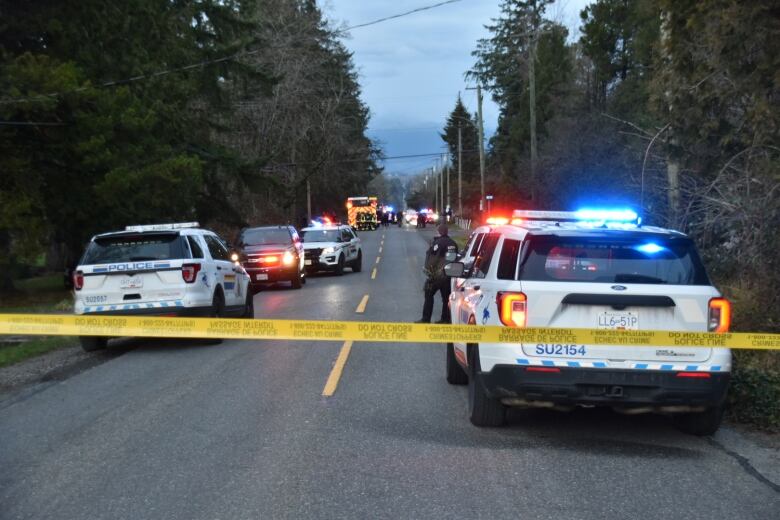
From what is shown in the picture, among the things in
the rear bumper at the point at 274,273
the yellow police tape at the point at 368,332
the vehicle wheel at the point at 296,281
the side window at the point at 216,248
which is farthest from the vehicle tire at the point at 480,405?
the vehicle wheel at the point at 296,281

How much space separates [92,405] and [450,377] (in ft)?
12.4

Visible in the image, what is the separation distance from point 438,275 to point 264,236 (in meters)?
10.4

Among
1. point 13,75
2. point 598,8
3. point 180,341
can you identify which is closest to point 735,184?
point 180,341

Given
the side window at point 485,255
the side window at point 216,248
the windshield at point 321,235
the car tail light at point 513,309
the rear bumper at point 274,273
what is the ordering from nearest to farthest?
the car tail light at point 513,309 < the side window at point 485,255 < the side window at point 216,248 < the rear bumper at point 274,273 < the windshield at point 321,235

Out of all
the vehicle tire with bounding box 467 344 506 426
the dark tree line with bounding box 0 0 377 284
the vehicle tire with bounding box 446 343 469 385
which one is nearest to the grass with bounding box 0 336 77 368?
the vehicle tire with bounding box 446 343 469 385

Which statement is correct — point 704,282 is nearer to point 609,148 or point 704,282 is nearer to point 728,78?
point 728,78

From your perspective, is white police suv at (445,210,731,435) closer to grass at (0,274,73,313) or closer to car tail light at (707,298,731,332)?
car tail light at (707,298,731,332)

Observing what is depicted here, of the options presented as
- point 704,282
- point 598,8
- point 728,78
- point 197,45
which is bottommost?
point 704,282

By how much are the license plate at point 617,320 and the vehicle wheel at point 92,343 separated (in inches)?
308

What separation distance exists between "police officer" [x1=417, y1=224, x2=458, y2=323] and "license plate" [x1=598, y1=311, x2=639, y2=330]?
6.62m

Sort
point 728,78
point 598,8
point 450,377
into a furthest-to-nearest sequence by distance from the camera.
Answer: point 598,8
point 728,78
point 450,377

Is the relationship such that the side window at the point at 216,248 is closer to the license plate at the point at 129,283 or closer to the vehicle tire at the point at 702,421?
the license plate at the point at 129,283

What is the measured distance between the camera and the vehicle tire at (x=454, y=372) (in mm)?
8758

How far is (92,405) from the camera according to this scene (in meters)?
7.92
